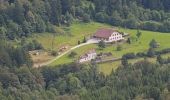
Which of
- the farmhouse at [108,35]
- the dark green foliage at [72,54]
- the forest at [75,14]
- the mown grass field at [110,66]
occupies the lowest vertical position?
the mown grass field at [110,66]

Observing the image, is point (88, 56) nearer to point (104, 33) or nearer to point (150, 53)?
point (150, 53)

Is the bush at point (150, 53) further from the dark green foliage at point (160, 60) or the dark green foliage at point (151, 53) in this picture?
the dark green foliage at point (160, 60)

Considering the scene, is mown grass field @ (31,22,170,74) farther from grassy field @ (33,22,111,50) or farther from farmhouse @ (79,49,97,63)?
farmhouse @ (79,49,97,63)

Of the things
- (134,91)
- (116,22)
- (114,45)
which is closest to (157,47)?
(114,45)

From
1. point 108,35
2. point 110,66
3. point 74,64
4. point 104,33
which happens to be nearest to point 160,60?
point 110,66

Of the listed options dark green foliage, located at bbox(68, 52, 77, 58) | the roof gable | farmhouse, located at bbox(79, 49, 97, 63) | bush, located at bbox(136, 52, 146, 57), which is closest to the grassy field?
the roof gable

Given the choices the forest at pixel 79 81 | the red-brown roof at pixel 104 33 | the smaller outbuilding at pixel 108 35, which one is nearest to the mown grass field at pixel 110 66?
the forest at pixel 79 81

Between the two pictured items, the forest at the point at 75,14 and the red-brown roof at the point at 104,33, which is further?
the red-brown roof at the point at 104,33
